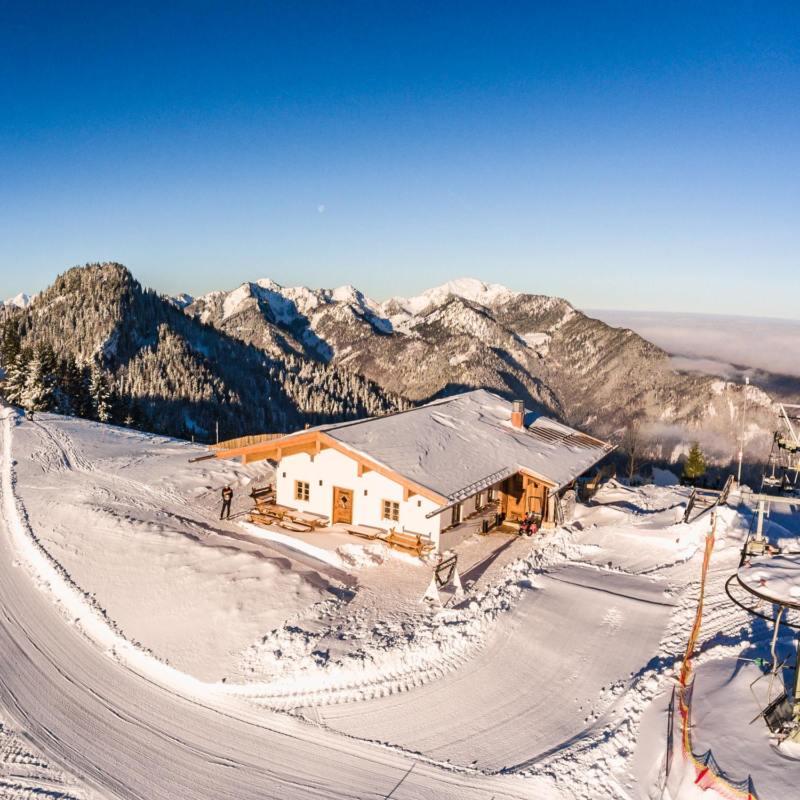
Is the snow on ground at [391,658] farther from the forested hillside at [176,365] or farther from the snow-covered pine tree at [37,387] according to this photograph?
the forested hillside at [176,365]

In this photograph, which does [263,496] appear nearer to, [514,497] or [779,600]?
[514,497]

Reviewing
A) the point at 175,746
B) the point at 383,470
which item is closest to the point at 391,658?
the point at 175,746

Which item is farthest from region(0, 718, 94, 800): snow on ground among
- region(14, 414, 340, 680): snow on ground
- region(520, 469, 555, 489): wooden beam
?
region(520, 469, 555, 489): wooden beam

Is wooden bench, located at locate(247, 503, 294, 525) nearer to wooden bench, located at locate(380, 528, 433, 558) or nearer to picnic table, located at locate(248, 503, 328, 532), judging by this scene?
picnic table, located at locate(248, 503, 328, 532)

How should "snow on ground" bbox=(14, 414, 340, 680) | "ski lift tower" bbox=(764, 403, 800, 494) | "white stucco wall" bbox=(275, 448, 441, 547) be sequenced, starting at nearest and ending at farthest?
"snow on ground" bbox=(14, 414, 340, 680)
"ski lift tower" bbox=(764, 403, 800, 494)
"white stucco wall" bbox=(275, 448, 441, 547)

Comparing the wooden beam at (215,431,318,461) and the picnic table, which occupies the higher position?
the wooden beam at (215,431,318,461)

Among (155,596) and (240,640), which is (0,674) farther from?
(240,640)
